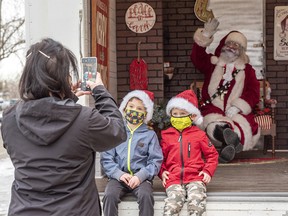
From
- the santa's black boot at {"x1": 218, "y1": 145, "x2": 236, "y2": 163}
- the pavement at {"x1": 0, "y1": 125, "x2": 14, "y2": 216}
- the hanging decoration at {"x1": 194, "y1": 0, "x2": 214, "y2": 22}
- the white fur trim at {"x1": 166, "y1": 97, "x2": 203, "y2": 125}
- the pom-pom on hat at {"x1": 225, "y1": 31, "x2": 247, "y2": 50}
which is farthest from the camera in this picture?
the hanging decoration at {"x1": 194, "y1": 0, "x2": 214, "y2": 22}

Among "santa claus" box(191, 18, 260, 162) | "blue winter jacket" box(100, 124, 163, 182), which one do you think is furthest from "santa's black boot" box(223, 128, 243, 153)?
"blue winter jacket" box(100, 124, 163, 182)

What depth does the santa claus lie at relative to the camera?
6.14 meters

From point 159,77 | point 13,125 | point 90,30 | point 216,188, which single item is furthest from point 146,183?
point 159,77

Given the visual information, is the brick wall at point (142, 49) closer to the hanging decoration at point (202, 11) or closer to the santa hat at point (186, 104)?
the hanging decoration at point (202, 11)

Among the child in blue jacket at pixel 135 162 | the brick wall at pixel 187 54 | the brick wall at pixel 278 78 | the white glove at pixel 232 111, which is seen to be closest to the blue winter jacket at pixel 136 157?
the child in blue jacket at pixel 135 162

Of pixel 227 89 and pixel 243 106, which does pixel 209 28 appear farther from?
pixel 243 106

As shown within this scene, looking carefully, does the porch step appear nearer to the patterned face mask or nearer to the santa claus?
the patterned face mask

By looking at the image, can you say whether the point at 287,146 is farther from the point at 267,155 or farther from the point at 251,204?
the point at 251,204

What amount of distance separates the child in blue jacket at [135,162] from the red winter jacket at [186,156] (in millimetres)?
110

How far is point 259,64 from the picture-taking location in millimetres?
7121

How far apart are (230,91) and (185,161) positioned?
255 centimetres

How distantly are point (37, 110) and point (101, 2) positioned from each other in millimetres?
3323

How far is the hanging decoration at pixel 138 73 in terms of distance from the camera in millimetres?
6648

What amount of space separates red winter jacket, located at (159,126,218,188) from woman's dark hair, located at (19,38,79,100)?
205 centimetres
